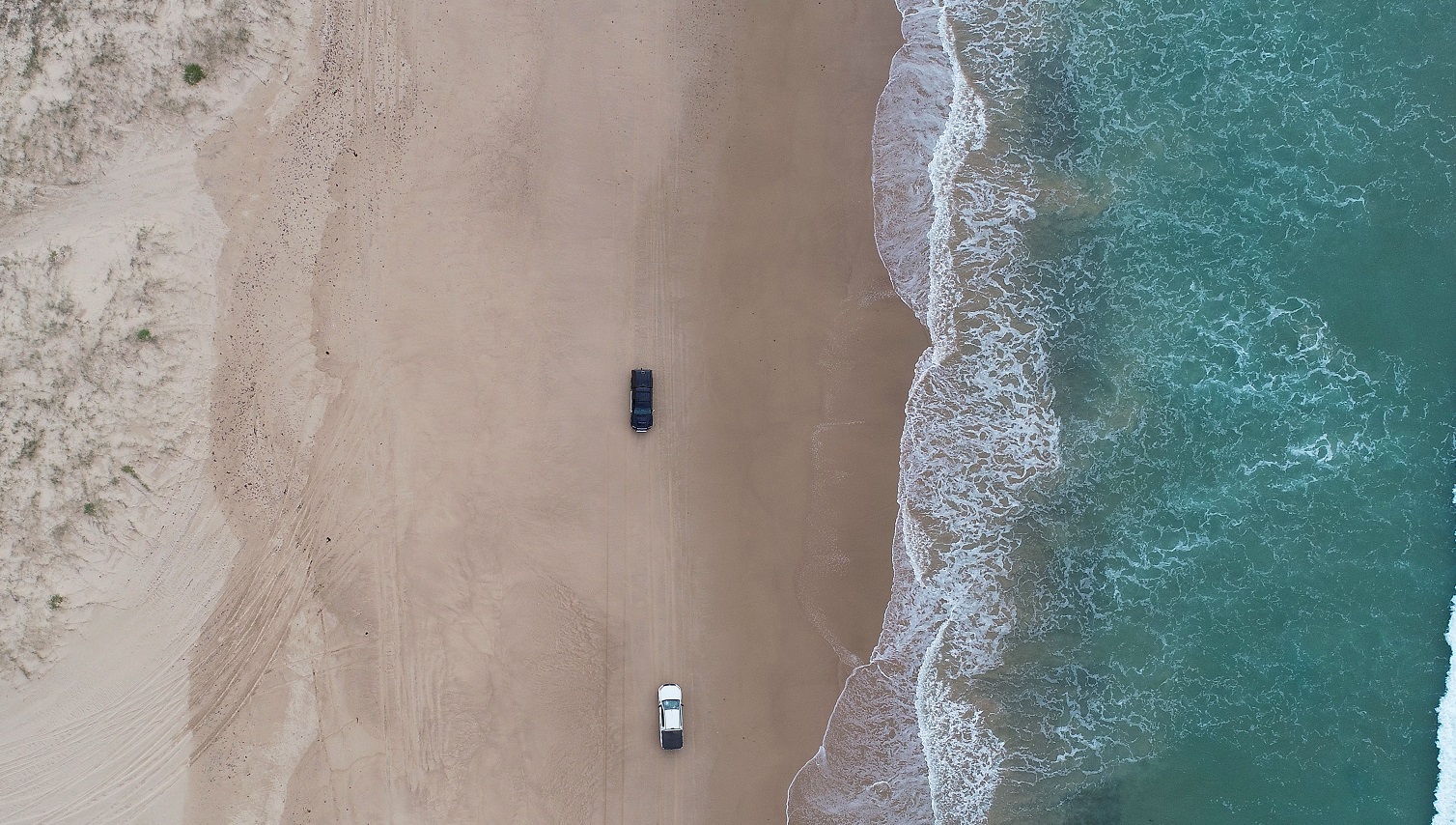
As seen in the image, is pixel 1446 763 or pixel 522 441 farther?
pixel 1446 763

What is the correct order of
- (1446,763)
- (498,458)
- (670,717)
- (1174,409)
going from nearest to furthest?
(670,717), (498,458), (1446,763), (1174,409)

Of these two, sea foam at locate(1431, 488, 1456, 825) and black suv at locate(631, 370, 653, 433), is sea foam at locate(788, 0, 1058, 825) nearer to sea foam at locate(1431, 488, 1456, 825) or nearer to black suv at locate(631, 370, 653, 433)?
black suv at locate(631, 370, 653, 433)

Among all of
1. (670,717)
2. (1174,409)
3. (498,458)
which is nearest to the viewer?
(670,717)

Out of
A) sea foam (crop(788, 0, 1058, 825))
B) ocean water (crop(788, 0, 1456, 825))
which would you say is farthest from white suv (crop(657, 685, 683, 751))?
ocean water (crop(788, 0, 1456, 825))

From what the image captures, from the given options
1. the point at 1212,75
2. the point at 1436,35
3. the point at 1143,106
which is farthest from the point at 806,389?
the point at 1436,35

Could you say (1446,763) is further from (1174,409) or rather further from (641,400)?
(641,400)

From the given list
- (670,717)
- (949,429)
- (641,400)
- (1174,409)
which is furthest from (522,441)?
(1174,409)

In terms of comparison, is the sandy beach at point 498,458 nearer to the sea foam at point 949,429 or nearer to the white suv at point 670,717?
the white suv at point 670,717
